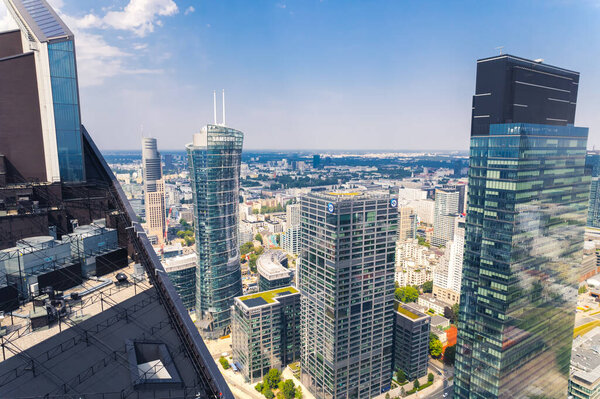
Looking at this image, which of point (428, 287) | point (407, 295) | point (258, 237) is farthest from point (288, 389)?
point (258, 237)

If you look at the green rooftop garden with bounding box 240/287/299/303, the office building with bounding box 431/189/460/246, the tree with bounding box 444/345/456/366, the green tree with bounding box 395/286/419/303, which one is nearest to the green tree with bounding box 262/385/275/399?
the green rooftop garden with bounding box 240/287/299/303

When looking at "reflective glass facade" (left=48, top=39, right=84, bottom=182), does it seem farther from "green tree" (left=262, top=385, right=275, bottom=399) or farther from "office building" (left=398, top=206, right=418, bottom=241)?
"office building" (left=398, top=206, right=418, bottom=241)

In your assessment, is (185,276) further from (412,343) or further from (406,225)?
(406,225)

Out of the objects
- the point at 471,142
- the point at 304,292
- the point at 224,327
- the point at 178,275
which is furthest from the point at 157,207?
the point at 471,142

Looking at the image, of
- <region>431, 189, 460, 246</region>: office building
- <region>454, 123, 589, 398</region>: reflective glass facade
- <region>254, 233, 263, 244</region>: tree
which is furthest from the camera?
<region>254, 233, 263, 244</region>: tree

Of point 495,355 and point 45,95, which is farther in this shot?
point 495,355

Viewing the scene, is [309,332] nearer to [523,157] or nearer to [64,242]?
[523,157]
